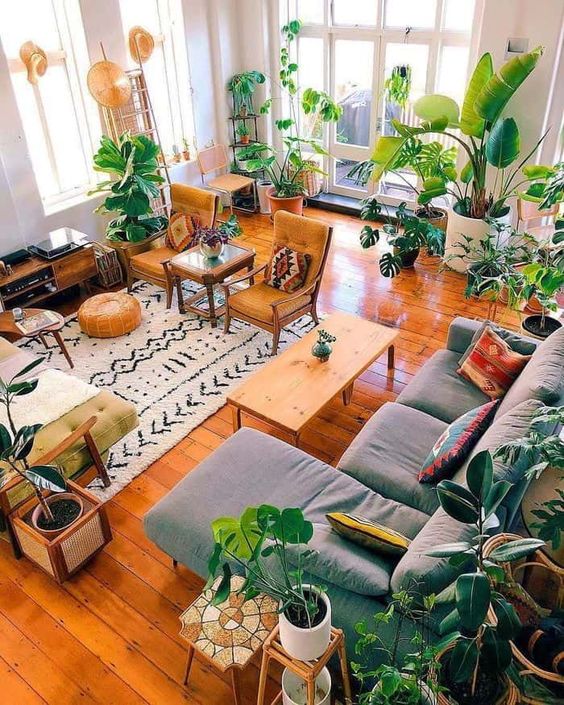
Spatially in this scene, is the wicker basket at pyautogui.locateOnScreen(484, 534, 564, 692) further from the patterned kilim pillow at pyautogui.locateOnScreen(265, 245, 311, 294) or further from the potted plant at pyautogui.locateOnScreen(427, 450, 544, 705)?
the patterned kilim pillow at pyautogui.locateOnScreen(265, 245, 311, 294)

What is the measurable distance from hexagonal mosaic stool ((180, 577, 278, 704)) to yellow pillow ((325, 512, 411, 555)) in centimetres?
45

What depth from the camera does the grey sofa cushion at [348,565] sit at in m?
2.69

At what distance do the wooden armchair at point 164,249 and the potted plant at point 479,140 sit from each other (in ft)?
5.33

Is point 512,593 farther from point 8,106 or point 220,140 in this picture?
point 220,140

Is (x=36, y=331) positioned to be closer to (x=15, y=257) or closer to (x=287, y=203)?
(x=15, y=257)

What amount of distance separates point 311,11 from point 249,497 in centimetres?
613

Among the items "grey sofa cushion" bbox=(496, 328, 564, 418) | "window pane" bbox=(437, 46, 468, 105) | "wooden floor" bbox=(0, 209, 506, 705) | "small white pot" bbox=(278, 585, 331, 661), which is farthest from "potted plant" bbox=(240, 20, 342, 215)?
"small white pot" bbox=(278, 585, 331, 661)

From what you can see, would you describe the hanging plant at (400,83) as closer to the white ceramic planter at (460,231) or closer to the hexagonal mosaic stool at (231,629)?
the white ceramic planter at (460,231)

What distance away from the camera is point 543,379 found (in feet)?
10.4

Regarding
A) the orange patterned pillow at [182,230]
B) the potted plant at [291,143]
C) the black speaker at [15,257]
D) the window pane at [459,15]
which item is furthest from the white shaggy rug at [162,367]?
the window pane at [459,15]

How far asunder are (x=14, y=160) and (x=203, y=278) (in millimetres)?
2066

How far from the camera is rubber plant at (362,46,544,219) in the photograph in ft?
17.7

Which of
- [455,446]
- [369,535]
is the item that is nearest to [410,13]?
[455,446]

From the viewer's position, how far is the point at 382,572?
2.76 meters
